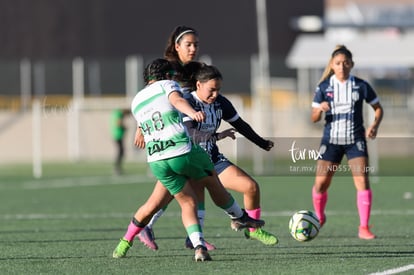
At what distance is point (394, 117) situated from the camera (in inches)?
1316

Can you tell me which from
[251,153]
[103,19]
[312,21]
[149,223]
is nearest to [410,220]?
[149,223]

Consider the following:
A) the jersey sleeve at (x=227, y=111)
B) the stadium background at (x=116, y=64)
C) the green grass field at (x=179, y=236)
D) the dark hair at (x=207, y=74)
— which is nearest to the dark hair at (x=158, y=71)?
the dark hair at (x=207, y=74)

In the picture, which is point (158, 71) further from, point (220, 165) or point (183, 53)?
point (220, 165)

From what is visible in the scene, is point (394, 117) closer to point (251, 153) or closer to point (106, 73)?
point (251, 153)

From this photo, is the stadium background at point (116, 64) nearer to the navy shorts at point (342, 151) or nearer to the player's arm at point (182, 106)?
the navy shorts at point (342, 151)

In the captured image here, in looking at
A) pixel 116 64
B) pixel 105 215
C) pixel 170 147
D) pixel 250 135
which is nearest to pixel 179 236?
pixel 250 135

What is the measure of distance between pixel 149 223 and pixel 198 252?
1.30 meters

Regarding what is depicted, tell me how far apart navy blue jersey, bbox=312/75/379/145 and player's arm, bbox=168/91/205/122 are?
3.42 m

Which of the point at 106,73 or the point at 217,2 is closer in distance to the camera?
the point at 106,73

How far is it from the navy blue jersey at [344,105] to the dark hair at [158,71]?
9.94 ft

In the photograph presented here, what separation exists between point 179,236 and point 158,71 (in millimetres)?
3186

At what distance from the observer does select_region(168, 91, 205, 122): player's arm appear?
9.16 m

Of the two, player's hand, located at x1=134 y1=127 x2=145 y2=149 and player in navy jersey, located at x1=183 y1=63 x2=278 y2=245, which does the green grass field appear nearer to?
player in navy jersey, located at x1=183 y1=63 x2=278 y2=245

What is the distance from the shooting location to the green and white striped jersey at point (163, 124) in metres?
9.73
